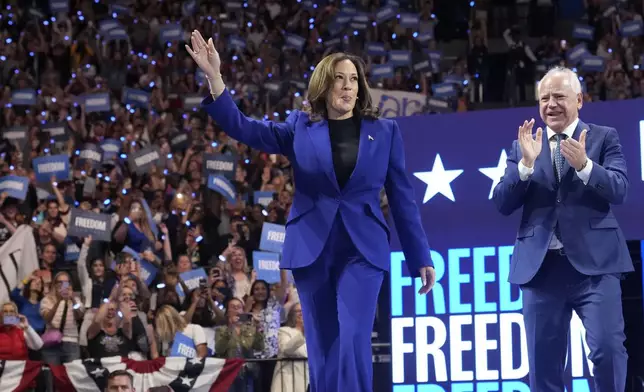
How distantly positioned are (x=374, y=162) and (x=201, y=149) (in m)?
8.80

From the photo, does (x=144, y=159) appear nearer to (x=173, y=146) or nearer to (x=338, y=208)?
(x=173, y=146)

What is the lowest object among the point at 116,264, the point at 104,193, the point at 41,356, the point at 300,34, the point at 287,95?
the point at 41,356

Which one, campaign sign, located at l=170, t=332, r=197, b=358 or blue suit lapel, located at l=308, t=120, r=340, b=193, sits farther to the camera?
campaign sign, located at l=170, t=332, r=197, b=358

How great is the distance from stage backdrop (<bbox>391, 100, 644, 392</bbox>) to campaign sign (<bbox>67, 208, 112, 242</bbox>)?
13.6ft

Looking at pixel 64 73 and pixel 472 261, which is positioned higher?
pixel 64 73

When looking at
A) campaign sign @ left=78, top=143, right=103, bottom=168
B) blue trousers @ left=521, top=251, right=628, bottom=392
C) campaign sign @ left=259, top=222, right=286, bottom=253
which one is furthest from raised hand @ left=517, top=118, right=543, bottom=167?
campaign sign @ left=78, top=143, right=103, bottom=168

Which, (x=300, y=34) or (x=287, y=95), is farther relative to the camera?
(x=300, y=34)

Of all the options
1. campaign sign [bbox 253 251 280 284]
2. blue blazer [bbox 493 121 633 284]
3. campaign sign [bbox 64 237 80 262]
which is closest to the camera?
blue blazer [bbox 493 121 633 284]

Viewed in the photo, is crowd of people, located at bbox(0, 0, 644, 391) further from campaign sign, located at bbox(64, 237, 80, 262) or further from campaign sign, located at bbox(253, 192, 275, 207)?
campaign sign, located at bbox(253, 192, 275, 207)

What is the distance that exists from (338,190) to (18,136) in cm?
997

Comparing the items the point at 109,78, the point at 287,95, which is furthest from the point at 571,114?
the point at 109,78

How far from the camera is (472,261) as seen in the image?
7.53 metres

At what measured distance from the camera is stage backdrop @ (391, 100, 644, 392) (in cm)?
732

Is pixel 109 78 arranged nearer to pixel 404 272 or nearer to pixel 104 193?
pixel 104 193
